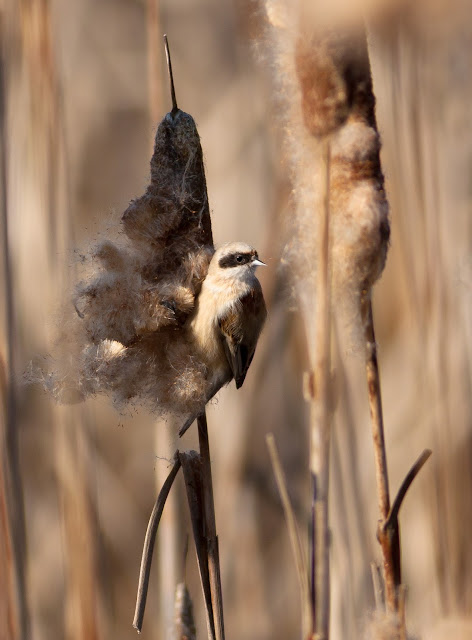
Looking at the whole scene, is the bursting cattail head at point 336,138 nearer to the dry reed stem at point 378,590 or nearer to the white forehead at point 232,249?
the white forehead at point 232,249

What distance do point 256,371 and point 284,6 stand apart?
0.87 m

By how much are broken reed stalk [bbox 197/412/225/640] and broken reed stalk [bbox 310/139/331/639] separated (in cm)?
11

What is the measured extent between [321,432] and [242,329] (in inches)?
5.5

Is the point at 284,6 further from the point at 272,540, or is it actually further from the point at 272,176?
the point at 272,540

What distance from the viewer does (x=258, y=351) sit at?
4.99 ft

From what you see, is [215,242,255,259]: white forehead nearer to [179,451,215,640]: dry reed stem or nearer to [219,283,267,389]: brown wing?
[219,283,267,389]: brown wing

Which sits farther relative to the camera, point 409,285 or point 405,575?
point 405,575

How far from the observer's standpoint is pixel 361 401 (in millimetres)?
1468

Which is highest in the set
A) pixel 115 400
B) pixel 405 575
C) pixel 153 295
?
pixel 153 295

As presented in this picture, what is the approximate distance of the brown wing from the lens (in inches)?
27.8

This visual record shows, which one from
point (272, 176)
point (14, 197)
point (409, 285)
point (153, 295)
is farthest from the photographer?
point (272, 176)

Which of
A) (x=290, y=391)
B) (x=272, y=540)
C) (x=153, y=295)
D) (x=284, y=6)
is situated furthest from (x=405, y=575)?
(x=284, y=6)

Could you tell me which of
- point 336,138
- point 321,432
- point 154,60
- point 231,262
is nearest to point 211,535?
point 321,432

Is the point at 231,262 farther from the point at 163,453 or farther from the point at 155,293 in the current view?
the point at 163,453
